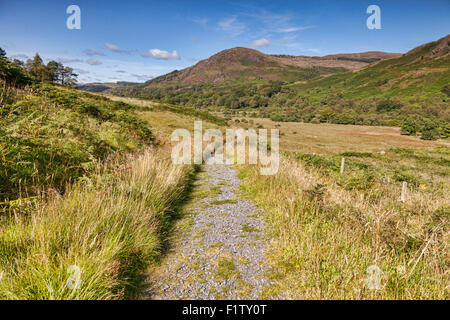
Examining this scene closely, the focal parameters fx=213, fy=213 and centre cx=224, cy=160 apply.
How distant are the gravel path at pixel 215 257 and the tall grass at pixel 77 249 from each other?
460mm

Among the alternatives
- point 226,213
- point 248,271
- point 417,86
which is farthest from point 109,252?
point 417,86

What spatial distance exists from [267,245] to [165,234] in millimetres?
2368

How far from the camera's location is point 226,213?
6.73 metres

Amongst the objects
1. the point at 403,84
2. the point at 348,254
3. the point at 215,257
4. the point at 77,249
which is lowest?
the point at 215,257

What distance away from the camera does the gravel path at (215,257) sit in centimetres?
330

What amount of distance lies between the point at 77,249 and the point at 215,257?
7.72 feet

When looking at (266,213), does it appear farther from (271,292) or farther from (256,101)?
(256,101)

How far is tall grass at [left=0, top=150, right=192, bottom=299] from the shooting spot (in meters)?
2.47

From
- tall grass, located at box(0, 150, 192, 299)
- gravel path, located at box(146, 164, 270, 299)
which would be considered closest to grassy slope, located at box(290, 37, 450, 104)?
gravel path, located at box(146, 164, 270, 299)

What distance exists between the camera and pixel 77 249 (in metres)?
2.96

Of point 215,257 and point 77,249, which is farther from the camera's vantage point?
point 215,257

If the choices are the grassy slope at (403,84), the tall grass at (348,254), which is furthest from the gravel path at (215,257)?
the grassy slope at (403,84)

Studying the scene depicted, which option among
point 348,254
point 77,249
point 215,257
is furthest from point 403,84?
point 77,249

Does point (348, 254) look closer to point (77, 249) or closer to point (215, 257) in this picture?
point (215, 257)
